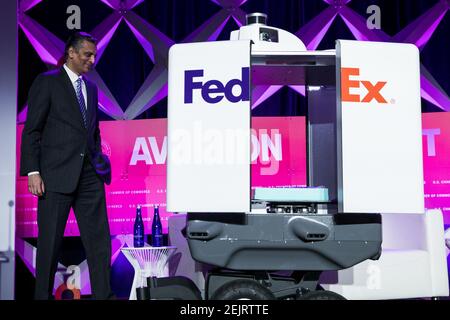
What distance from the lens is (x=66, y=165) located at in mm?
2770

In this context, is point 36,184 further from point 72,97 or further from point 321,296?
point 321,296

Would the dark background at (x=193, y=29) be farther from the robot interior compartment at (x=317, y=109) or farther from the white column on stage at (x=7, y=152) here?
the robot interior compartment at (x=317, y=109)

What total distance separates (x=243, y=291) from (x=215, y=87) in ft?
2.53

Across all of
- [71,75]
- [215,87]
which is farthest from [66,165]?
[215,87]

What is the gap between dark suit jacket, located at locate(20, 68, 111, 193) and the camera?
8.98ft

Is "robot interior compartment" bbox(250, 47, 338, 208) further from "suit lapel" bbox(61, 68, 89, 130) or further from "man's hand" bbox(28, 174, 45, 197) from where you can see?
"man's hand" bbox(28, 174, 45, 197)

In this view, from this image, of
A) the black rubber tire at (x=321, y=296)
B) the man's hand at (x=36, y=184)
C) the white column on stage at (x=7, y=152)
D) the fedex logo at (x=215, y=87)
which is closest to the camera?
the black rubber tire at (x=321, y=296)

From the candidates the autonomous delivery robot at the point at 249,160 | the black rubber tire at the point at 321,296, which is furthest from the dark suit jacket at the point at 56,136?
the black rubber tire at the point at 321,296

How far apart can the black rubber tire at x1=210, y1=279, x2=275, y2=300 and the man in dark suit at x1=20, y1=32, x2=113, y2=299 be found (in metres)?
0.89

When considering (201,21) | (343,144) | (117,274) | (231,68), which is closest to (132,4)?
(201,21)

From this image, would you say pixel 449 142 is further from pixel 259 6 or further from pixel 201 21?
pixel 201 21

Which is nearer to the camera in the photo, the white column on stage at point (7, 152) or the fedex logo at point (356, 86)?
the fedex logo at point (356, 86)

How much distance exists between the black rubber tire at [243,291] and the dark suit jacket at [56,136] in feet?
3.27

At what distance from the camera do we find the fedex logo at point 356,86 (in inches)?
86.6
